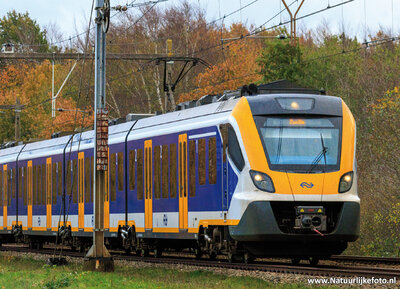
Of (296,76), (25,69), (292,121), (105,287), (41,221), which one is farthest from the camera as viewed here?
(25,69)

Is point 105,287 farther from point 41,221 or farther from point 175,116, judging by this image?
point 41,221

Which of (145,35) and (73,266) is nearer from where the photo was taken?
(73,266)

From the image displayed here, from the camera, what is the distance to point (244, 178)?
18188 millimetres

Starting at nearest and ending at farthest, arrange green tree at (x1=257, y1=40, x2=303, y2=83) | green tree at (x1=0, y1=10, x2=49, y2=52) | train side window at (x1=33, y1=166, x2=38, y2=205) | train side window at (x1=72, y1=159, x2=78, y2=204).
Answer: train side window at (x1=72, y1=159, x2=78, y2=204) < train side window at (x1=33, y1=166, x2=38, y2=205) < green tree at (x1=257, y1=40, x2=303, y2=83) < green tree at (x1=0, y1=10, x2=49, y2=52)

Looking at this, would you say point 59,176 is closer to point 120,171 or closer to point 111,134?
point 111,134

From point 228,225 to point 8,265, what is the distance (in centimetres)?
891

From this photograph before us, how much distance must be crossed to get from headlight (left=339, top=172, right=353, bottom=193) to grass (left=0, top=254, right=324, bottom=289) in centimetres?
256

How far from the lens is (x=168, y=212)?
22422 millimetres

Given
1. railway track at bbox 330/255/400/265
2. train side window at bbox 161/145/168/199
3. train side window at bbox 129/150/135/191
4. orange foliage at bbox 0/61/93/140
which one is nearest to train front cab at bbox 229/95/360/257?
railway track at bbox 330/255/400/265

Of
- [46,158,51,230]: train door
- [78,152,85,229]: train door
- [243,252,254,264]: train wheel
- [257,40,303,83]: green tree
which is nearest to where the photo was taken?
[243,252,254,264]: train wheel

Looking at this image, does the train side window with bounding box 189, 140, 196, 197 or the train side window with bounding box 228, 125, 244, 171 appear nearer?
the train side window with bounding box 228, 125, 244, 171

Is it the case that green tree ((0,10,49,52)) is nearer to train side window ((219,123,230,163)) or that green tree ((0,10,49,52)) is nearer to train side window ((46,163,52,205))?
train side window ((46,163,52,205))

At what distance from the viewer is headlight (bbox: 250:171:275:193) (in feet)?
58.8

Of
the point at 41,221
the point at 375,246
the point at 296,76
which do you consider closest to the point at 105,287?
the point at 375,246
